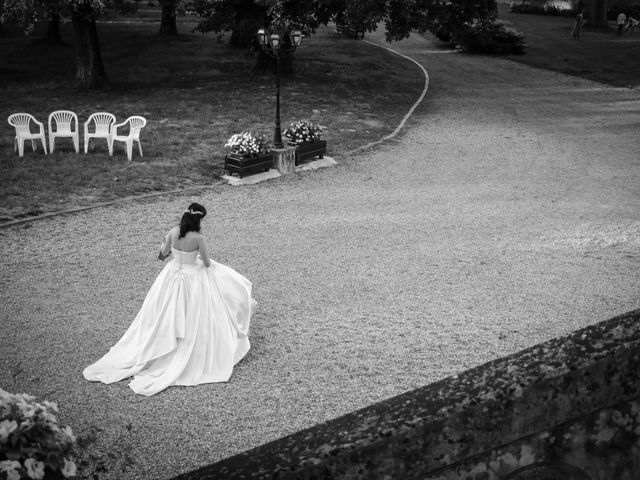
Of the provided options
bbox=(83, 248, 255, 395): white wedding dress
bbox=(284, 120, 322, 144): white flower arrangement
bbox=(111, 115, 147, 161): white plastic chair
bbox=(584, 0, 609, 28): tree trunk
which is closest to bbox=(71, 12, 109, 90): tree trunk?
bbox=(111, 115, 147, 161): white plastic chair

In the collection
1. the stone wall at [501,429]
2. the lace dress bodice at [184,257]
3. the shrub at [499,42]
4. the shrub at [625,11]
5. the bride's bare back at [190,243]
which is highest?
the shrub at [625,11]

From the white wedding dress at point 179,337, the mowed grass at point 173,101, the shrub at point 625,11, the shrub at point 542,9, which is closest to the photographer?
the white wedding dress at point 179,337

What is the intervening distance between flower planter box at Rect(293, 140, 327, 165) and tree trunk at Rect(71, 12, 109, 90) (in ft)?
39.5

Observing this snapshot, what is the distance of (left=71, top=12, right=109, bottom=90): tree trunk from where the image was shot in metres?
27.8

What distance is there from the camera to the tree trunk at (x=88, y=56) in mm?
27797

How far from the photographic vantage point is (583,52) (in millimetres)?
44031

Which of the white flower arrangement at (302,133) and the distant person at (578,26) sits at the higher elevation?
the distant person at (578,26)

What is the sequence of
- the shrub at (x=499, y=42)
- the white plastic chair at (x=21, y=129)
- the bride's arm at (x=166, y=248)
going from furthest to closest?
the shrub at (x=499, y=42) < the white plastic chair at (x=21, y=129) < the bride's arm at (x=166, y=248)

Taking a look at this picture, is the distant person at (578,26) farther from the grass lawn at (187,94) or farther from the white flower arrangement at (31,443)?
the white flower arrangement at (31,443)

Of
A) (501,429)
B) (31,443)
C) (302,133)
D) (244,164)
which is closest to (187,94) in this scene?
(302,133)

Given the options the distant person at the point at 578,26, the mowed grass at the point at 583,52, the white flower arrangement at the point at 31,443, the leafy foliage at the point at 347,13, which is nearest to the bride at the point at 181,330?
the white flower arrangement at the point at 31,443

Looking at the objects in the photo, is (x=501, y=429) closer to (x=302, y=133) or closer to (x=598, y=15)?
(x=302, y=133)

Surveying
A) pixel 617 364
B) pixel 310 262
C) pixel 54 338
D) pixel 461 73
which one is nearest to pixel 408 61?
pixel 461 73

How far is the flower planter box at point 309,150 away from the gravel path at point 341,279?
71 cm
